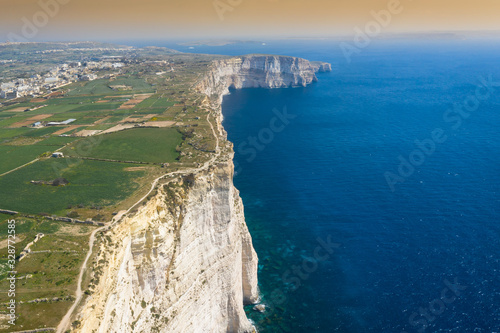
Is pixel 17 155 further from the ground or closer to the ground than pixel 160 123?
closer to the ground

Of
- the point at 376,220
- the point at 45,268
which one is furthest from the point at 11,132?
the point at 376,220

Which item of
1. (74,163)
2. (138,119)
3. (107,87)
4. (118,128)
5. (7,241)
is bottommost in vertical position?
(7,241)

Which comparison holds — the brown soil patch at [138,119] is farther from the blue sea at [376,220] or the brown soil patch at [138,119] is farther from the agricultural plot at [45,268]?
the agricultural plot at [45,268]

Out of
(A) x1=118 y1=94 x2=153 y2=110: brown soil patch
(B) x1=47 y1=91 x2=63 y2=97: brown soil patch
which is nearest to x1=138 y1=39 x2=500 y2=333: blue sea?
(A) x1=118 y1=94 x2=153 y2=110: brown soil patch

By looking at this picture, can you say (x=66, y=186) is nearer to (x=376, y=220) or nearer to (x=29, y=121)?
(x=29, y=121)

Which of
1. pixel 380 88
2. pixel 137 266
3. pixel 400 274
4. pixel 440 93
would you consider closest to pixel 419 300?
pixel 400 274

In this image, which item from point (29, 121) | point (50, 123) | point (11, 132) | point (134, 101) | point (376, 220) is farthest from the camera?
point (134, 101)

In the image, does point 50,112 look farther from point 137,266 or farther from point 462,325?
point 462,325

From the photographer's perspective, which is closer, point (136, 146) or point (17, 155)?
point (17, 155)
